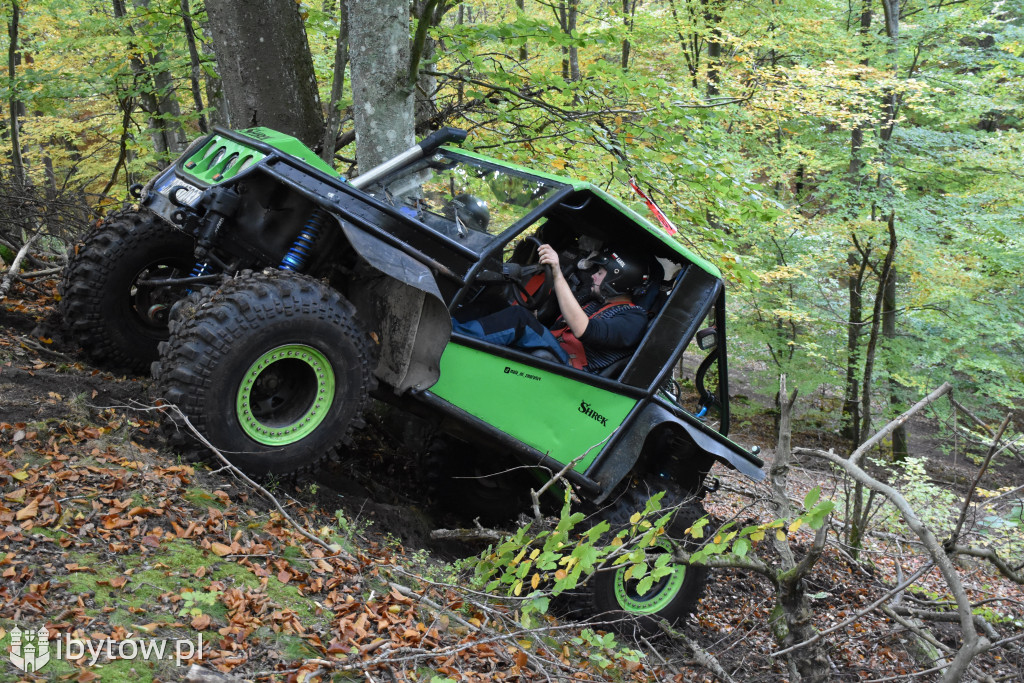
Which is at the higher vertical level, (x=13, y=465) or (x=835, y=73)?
(x=835, y=73)

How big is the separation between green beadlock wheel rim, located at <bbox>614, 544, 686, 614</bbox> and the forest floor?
29cm

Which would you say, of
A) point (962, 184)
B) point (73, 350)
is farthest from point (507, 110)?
point (962, 184)

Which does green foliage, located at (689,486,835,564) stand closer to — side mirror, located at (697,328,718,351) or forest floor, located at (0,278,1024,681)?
forest floor, located at (0,278,1024,681)

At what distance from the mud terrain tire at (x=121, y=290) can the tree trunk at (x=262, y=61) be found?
157cm

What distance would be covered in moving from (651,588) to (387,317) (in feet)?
8.29

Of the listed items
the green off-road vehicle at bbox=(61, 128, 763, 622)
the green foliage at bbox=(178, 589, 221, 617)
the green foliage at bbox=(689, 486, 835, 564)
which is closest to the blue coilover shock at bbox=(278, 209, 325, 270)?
the green off-road vehicle at bbox=(61, 128, 763, 622)

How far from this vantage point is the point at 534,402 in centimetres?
445

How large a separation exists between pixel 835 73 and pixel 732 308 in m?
4.66

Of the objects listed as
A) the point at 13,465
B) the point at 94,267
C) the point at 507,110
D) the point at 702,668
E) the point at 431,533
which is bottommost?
the point at 702,668

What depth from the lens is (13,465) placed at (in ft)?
11.0

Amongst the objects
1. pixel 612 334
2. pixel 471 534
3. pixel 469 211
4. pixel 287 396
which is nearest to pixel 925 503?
pixel 612 334

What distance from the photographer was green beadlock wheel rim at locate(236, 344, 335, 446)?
12.2ft

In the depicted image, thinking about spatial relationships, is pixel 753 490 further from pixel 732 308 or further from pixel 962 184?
pixel 962 184

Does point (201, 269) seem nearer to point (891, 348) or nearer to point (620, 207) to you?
point (620, 207)
